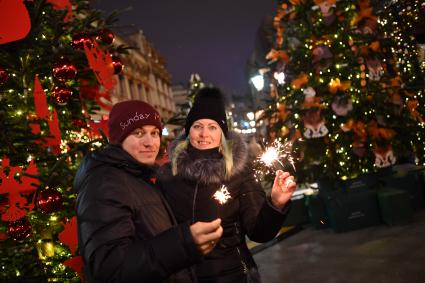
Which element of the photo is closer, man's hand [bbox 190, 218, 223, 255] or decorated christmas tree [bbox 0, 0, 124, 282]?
man's hand [bbox 190, 218, 223, 255]

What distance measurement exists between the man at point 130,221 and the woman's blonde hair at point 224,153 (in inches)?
21.8

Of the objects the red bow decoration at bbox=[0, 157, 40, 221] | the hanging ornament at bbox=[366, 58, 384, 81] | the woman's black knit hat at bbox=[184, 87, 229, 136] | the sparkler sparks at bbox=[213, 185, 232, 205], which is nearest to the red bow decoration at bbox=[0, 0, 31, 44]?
the red bow decoration at bbox=[0, 157, 40, 221]

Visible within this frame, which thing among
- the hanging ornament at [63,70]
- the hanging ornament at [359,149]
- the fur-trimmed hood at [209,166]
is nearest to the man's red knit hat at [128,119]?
the fur-trimmed hood at [209,166]

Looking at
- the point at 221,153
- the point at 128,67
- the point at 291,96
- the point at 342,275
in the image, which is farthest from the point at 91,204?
the point at 128,67

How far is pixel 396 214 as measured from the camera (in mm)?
6539

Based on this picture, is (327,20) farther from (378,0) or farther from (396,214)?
(396,214)

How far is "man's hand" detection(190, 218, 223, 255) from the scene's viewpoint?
1.33 metres

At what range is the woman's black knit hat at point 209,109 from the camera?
9.07ft

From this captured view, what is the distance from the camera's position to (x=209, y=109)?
9.11ft

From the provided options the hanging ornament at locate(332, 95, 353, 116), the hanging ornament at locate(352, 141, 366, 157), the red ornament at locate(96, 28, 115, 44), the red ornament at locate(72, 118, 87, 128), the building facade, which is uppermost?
the building facade

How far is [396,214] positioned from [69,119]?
20.4ft

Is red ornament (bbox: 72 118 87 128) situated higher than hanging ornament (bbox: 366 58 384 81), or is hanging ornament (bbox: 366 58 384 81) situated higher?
hanging ornament (bbox: 366 58 384 81)

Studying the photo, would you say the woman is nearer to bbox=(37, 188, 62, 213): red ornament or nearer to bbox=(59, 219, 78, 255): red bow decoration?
bbox=(37, 188, 62, 213): red ornament

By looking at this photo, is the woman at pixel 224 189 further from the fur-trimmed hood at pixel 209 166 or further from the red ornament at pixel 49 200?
the red ornament at pixel 49 200
